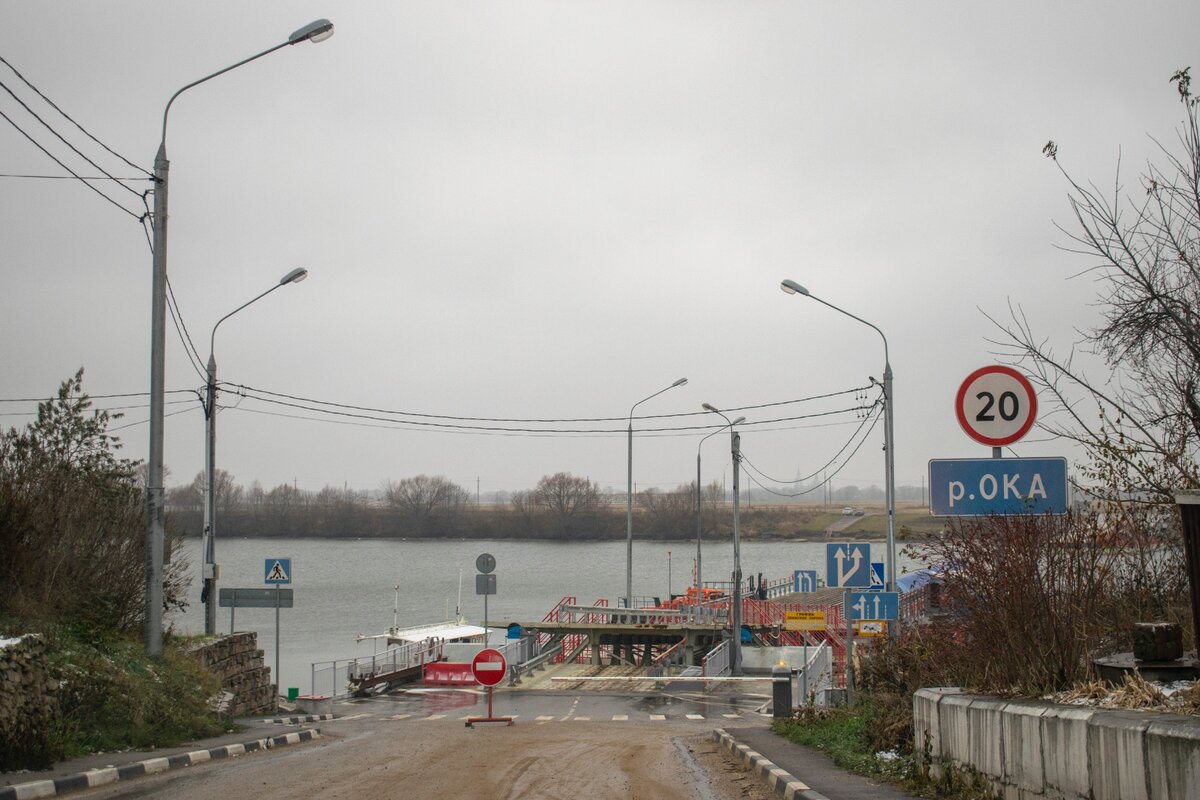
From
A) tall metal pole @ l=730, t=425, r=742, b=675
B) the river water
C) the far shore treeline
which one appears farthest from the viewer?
the far shore treeline

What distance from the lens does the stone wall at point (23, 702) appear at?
33.4 ft

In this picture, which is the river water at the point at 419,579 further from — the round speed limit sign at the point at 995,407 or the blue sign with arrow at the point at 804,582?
the round speed limit sign at the point at 995,407

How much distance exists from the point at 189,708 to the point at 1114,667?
12352 millimetres

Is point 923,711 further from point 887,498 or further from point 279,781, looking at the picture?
point 887,498

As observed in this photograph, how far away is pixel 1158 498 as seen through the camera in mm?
9977

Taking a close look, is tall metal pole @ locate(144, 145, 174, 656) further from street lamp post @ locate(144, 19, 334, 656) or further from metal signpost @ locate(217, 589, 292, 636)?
metal signpost @ locate(217, 589, 292, 636)

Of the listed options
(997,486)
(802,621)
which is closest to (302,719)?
(802,621)

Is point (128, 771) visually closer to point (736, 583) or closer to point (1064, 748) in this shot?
point (1064, 748)

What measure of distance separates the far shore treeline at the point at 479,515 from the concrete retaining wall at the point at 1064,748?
91210 mm

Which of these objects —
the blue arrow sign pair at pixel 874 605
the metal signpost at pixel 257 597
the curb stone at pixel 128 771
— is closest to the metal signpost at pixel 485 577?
the metal signpost at pixel 257 597

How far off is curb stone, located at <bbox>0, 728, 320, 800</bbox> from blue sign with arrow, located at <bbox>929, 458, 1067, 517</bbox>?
8152mm

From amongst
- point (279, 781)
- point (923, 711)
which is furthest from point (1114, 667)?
point (279, 781)

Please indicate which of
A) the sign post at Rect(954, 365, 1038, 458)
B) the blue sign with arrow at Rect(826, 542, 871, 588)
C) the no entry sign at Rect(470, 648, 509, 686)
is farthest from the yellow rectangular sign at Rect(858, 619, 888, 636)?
the sign post at Rect(954, 365, 1038, 458)

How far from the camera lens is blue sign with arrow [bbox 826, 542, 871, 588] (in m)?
16.2
